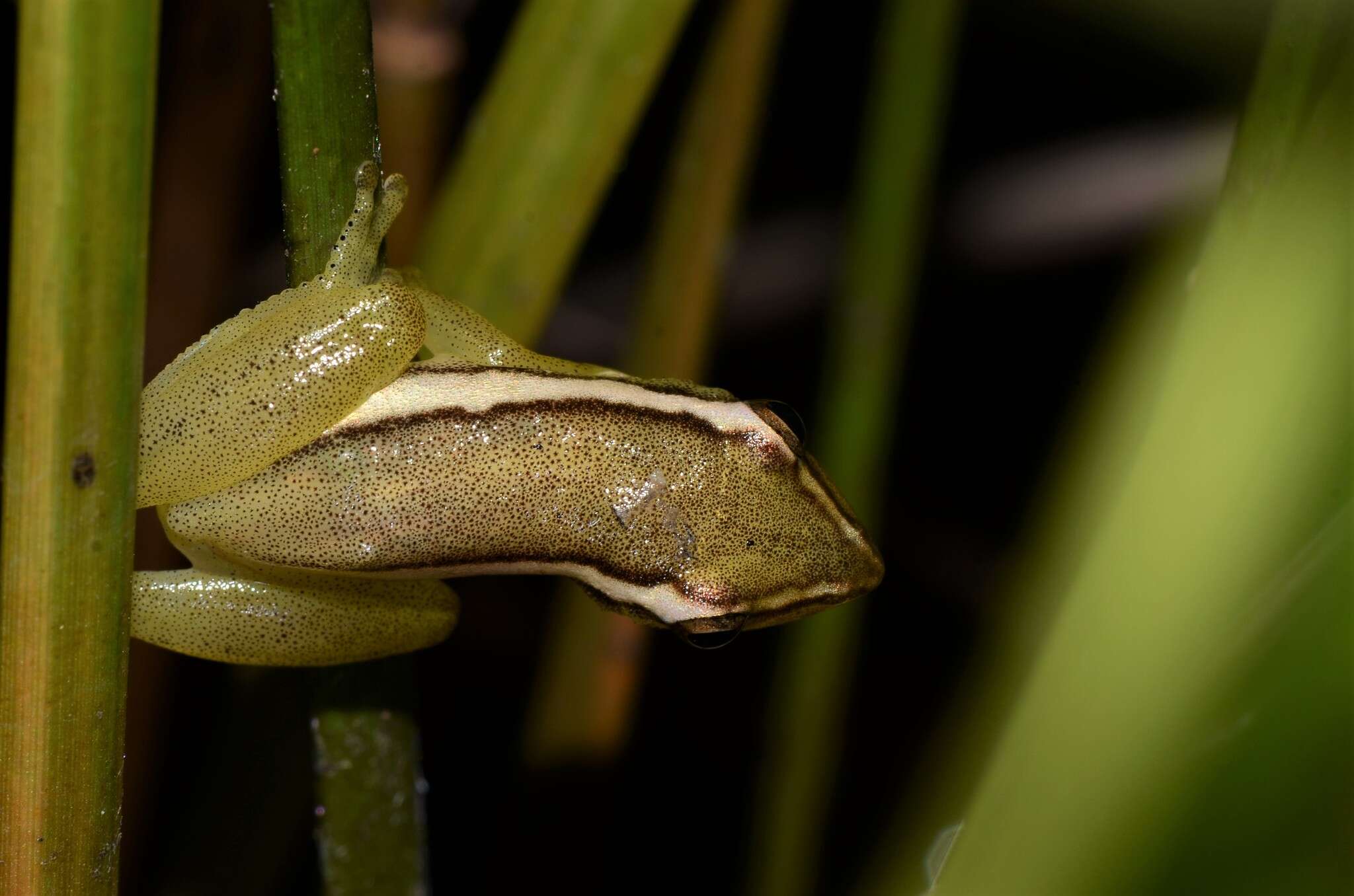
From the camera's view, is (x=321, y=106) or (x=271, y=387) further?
(x=271, y=387)

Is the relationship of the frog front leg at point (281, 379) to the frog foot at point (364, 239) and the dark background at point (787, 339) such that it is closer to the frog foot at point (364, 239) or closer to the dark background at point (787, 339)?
the frog foot at point (364, 239)

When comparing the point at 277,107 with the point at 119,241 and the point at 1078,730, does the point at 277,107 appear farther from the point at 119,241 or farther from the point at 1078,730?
the point at 1078,730

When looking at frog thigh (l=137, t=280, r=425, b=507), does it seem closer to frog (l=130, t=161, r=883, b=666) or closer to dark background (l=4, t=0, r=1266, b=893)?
frog (l=130, t=161, r=883, b=666)

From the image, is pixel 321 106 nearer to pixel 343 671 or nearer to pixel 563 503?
pixel 563 503

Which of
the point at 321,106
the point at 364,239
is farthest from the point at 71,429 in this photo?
the point at 364,239

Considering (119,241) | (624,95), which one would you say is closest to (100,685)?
(119,241)

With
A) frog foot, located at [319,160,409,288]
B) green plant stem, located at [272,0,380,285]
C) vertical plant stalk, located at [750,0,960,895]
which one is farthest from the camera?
vertical plant stalk, located at [750,0,960,895]

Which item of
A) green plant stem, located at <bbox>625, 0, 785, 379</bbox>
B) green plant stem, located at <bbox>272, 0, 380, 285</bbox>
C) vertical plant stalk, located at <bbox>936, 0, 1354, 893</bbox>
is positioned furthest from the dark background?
vertical plant stalk, located at <bbox>936, 0, 1354, 893</bbox>
